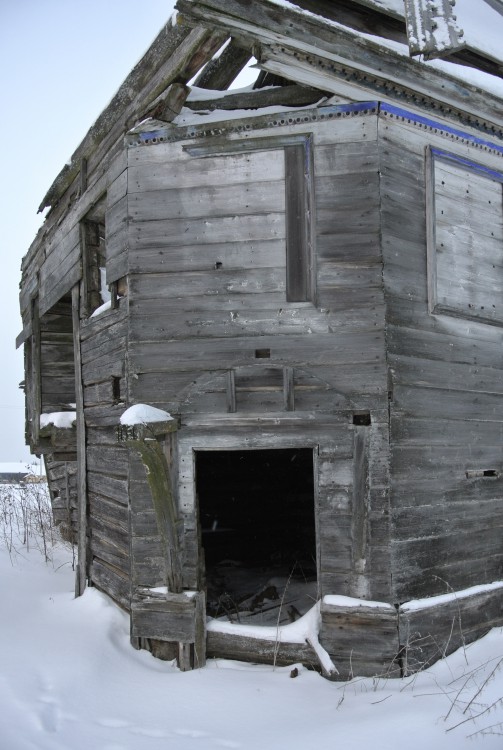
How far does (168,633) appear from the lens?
5.30 meters

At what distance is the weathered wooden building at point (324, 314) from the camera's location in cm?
507

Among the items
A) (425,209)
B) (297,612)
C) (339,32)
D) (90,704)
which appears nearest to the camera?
(90,704)

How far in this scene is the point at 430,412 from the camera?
214 inches

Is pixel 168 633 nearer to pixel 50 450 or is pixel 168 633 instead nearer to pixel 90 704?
pixel 90 704

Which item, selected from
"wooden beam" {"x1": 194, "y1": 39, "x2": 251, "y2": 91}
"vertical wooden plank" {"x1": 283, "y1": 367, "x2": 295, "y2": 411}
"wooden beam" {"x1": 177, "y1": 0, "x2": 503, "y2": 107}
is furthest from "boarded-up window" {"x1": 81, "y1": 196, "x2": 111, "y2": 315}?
"vertical wooden plank" {"x1": 283, "y1": 367, "x2": 295, "y2": 411}

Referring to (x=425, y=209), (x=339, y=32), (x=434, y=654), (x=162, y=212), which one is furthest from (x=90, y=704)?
(x=339, y=32)

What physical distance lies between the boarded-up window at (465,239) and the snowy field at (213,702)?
10.8 feet

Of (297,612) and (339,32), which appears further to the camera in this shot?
(297,612)

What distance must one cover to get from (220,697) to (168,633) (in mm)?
841

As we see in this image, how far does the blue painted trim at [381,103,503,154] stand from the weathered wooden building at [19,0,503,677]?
0.7 inches

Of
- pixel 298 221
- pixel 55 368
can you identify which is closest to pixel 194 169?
pixel 298 221

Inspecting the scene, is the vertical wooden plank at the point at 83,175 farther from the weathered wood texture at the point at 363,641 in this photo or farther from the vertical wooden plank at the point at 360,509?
the weathered wood texture at the point at 363,641

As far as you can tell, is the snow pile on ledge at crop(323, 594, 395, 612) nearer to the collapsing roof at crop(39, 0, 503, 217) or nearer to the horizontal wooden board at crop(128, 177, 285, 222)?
the horizontal wooden board at crop(128, 177, 285, 222)

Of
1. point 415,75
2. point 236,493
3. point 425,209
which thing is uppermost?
point 415,75
